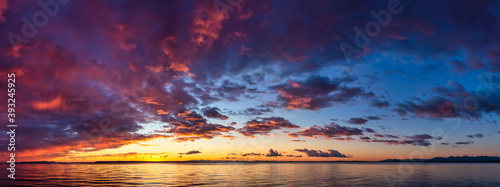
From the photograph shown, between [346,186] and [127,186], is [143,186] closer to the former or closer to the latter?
[127,186]

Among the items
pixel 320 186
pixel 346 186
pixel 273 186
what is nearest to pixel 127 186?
pixel 273 186

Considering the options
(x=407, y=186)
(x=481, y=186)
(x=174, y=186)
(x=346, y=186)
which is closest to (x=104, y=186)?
(x=174, y=186)

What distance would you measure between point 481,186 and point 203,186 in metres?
59.8

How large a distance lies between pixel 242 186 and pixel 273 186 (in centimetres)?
686

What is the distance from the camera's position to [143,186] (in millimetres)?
60562

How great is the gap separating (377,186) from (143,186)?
51.4 metres

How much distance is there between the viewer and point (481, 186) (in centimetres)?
5853

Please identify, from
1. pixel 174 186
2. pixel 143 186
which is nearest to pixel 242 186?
pixel 174 186

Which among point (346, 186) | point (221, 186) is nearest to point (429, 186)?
point (346, 186)

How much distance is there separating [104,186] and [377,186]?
59345 millimetres

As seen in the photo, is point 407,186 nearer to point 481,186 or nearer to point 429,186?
point 429,186

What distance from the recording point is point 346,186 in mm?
60344

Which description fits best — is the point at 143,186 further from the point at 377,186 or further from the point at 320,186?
the point at 377,186

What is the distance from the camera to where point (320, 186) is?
6069 centimetres
